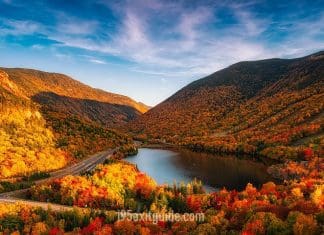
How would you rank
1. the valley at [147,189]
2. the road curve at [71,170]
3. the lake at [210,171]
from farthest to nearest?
the lake at [210,171]
the road curve at [71,170]
the valley at [147,189]

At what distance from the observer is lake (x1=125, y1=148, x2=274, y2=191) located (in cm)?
13938

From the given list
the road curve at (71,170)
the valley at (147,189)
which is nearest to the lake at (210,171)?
the valley at (147,189)

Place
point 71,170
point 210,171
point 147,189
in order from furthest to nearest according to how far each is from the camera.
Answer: point 210,171 → point 71,170 → point 147,189

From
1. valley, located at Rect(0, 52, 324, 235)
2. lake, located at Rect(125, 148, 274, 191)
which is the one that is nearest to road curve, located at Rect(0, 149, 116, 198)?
valley, located at Rect(0, 52, 324, 235)

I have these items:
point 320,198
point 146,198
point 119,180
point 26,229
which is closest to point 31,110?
point 119,180

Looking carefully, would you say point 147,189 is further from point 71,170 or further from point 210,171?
point 71,170

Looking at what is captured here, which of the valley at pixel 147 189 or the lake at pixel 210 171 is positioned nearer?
A: the valley at pixel 147 189

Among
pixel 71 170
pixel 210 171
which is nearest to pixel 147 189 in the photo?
pixel 210 171

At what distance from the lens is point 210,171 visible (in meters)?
160

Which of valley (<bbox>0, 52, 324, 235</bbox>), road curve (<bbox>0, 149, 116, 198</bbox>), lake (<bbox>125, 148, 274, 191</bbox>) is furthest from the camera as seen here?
lake (<bbox>125, 148, 274, 191</bbox>)

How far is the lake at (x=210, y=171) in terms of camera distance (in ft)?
457

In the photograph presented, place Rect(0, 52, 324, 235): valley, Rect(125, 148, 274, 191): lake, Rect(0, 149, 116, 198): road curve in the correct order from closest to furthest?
Rect(0, 52, 324, 235): valley → Rect(0, 149, 116, 198): road curve → Rect(125, 148, 274, 191): lake

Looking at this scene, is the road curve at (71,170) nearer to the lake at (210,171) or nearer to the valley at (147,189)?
the valley at (147,189)

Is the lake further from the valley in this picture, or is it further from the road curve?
the road curve
